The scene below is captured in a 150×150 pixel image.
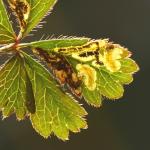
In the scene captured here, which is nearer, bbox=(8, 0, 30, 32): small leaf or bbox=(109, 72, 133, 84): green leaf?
bbox=(8, 0, 30, 32): small leaf

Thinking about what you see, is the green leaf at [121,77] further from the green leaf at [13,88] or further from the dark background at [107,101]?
the dark background at [107,101]

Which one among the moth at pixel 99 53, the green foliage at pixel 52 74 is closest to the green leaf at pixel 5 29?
the green foliage at pixel 52 74

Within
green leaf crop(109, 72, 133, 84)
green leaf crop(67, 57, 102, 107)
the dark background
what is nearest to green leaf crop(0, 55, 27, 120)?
green leaf crop(67, 57, 102, 107)

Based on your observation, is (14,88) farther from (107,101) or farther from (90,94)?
(107,101)

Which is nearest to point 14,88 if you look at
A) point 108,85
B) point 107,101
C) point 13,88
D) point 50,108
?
point 13,88

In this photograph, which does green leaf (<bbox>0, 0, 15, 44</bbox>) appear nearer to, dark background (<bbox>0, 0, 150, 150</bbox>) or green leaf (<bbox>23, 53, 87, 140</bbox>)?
green leaf (<bbox>23, 53, 87, 140</bbox>)

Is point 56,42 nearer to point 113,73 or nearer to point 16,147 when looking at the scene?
point 113,73

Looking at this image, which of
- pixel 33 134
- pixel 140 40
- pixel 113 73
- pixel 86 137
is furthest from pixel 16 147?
pixel 113 73
